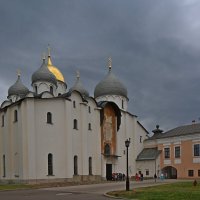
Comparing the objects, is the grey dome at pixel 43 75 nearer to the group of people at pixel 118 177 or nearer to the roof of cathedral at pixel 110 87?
the roof of cathedral at pixel 110 87

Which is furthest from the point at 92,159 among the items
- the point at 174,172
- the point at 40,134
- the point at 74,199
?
the point at 74,199

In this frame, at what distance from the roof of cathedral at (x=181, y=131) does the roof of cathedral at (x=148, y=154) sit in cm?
224

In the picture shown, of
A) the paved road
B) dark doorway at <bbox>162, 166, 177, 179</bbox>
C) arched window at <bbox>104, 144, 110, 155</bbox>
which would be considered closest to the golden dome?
arched window at <bbox>104, 144, 110, 155</bbox>

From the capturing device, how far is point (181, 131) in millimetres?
58188

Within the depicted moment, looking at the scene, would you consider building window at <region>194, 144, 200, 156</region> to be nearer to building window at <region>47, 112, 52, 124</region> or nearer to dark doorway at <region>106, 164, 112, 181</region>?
dark doorway at <region>106, 164, 112, 181</region>

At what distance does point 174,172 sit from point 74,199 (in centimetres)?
4186

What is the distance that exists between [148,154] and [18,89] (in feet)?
79.2

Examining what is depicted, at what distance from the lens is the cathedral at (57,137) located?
43969 millimetres

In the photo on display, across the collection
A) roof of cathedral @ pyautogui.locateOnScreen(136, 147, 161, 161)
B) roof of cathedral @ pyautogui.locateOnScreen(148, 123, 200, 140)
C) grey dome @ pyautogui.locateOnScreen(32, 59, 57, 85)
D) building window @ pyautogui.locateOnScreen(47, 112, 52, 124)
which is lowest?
roof of cathedral @ pyautogui.locateOnScreen(136, 147, 161, 161)

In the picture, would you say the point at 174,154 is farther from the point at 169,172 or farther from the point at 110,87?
the point at 110,87

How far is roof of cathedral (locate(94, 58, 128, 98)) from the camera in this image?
6244 cm

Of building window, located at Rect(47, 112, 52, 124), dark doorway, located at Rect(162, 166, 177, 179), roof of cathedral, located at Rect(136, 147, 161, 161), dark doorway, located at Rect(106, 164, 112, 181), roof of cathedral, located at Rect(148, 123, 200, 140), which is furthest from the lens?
roof of cathedral, located at Rect(136, 147, 161, 161)

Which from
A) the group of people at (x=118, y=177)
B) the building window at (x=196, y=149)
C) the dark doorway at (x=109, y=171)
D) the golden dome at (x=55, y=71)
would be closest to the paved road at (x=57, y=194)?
the group of people at (x=118, y=177)

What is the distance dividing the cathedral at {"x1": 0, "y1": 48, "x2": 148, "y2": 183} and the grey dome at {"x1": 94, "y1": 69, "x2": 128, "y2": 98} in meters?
4.26
